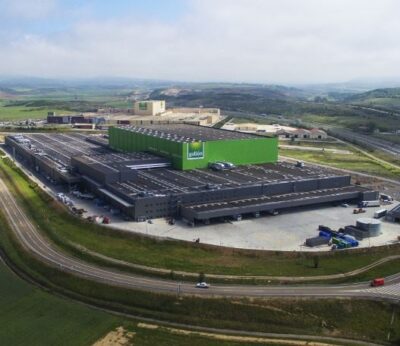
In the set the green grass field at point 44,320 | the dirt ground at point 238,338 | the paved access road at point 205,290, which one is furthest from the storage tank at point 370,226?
the green grass field at point 44,320

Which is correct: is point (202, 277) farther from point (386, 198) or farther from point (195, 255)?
point (386, 198)

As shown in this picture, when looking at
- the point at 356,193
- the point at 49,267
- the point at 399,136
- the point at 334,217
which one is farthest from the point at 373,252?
the point at 399,136

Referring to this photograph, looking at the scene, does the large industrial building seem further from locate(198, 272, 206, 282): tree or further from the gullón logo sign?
locate(198, 272, 206, 282): tree

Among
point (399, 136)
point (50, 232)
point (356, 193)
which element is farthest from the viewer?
point (399, 136)

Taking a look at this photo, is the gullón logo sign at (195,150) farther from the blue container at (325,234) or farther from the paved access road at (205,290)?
the paved access road at (205,290)

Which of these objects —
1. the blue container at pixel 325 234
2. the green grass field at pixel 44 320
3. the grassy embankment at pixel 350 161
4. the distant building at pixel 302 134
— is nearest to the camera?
the green grass field at pixel 44 320

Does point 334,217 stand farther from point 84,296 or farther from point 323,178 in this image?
point 84,296

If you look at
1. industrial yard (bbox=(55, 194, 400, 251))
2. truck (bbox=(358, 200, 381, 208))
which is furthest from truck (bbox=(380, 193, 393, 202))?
industrial yard (bbox=(55, 194, 400, 251))
